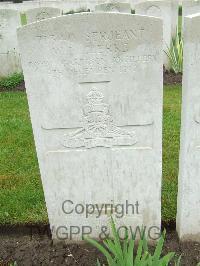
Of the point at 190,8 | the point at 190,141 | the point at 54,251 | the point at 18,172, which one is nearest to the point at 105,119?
the point at 190,141

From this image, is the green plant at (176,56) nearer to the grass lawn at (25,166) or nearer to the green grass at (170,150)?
the green grass at (170,150)

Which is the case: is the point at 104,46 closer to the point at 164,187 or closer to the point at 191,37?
the point at 191,37

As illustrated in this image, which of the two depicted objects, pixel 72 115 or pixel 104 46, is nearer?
pixel 104 46

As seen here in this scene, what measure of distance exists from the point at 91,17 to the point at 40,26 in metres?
0.29

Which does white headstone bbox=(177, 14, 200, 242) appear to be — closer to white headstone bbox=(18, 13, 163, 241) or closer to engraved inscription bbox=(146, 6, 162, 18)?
white headstone bbox=(18, 13, 163, 241)

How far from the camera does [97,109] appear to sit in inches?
96.4

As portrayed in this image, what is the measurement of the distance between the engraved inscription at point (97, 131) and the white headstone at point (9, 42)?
4757mm

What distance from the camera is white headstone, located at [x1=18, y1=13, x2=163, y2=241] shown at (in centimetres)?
227

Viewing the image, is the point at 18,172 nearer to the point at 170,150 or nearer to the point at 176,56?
the point at 170,150

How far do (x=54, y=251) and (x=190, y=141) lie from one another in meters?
1.26

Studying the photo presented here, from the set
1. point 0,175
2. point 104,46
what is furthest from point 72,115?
point 0,175

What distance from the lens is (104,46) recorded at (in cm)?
229

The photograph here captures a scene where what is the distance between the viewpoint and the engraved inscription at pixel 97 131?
8.00 ft

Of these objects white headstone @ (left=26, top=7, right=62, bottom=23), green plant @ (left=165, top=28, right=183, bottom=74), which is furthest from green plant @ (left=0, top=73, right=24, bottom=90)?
green plant @ (left=165, top=28, right=183, bottom=74)
